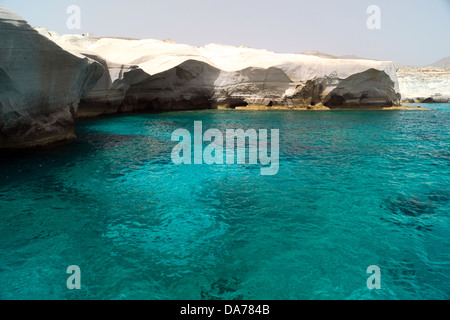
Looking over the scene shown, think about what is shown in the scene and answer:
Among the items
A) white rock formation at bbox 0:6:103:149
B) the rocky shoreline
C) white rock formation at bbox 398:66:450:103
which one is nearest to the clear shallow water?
white rock formation at bbox 0:6:103:149

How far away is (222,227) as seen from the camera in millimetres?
6895

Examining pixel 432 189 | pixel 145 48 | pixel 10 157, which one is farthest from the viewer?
pixel 145 48

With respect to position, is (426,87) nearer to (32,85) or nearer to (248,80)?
(248,80)

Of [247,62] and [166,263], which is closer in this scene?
[166,263]

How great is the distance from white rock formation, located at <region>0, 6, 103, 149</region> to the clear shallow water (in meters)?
1.14

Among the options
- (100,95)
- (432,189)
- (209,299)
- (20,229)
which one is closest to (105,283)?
(209,299)

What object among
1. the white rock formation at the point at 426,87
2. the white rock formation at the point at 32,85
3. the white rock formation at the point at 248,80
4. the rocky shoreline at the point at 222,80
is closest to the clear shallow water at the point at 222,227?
the white rock formation at the point at 32,85

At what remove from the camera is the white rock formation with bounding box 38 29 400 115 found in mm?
30281

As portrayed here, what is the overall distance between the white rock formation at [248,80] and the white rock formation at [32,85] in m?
15.7

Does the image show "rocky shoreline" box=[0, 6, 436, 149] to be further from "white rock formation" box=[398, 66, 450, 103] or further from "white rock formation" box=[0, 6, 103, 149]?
"white rock formation" box=[398, 66, 450, 103]

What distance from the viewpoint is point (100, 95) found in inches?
979

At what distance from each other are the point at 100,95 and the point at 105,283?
22.5m

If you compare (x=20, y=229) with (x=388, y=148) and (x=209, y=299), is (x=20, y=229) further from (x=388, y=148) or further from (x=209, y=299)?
(x=388, y=148)

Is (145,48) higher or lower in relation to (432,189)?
higher
